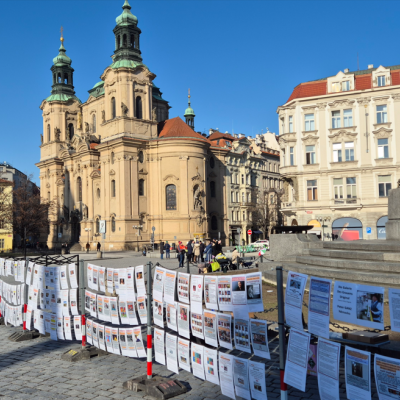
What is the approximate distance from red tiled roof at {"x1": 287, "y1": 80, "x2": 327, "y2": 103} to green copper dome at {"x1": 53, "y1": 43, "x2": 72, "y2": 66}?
48063mm

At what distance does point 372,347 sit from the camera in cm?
667

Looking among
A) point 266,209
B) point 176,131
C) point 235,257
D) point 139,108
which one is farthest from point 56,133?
point 235,257

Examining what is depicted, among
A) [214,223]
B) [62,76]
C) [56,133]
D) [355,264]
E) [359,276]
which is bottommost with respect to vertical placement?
[359,276]

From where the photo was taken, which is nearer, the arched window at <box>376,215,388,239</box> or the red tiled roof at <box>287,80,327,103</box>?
the arched window at <box>376,215,388,239</box>

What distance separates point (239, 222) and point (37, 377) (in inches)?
2515

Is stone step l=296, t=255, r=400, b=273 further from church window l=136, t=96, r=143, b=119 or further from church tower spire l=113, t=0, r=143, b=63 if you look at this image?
church tower spire l=113, t=0, r=143, b=63

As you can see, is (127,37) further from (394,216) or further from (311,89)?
(394,216)

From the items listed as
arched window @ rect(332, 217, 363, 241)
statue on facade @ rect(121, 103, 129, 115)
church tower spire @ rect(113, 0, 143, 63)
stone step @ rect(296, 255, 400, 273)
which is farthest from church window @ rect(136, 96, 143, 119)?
stone step @ rect(296, 255, 400, 273)

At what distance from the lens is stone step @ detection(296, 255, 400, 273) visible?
37.8ft

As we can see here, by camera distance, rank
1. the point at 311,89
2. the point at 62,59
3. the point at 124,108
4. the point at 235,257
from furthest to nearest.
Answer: the point at 62,59 < the point at 124,108 < the point at 311,89 < the point at 235,257

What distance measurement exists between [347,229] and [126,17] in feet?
139

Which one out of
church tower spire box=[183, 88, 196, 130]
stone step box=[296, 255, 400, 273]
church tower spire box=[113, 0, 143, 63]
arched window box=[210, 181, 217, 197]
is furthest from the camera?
church tower spire box=[183, 88, 196, 130]

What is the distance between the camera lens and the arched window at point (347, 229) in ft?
121

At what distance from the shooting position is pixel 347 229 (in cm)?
3738
